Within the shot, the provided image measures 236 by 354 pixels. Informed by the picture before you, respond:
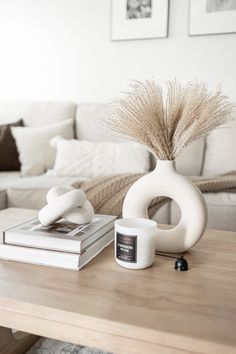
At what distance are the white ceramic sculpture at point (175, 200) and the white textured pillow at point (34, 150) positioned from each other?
4.54 ft

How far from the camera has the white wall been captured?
2.34 meters

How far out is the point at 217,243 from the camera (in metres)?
0.99

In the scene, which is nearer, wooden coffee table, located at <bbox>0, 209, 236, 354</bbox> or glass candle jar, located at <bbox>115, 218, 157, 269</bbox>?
wooden coffee table, located at <bbox>0, 209, 236, 354</bbox>

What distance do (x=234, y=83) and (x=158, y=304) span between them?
78.2 inches

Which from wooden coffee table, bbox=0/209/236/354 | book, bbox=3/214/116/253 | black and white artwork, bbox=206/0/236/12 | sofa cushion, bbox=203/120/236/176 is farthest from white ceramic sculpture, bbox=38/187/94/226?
black and white artwork, bbox=206/0/236/12

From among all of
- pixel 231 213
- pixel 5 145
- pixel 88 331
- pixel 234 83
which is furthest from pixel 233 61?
pixel 88 331

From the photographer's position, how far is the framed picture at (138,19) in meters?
2.36

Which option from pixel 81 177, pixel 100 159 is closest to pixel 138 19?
pixel 100 159

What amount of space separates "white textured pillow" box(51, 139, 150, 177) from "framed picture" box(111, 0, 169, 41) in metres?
0.86

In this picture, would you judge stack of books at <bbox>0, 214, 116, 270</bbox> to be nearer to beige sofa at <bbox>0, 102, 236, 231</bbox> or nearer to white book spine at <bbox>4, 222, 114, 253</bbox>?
white book spine at <bbox>4, 222, 114, 253</bbox>

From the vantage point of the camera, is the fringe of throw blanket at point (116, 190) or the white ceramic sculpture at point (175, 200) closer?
the white ceramic sculpture at point (175, 200)

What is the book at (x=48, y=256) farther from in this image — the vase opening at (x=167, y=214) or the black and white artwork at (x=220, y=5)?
the black and white artwork at (x=220, y=5)

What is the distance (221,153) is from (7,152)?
4.31 ft

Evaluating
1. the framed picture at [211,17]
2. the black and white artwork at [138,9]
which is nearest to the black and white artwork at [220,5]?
the framed picture at [211,17]
